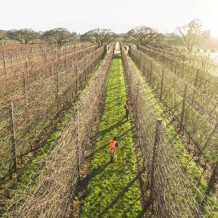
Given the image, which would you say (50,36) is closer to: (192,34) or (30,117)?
(192,34)

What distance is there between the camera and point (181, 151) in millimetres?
8688

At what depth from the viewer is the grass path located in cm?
603

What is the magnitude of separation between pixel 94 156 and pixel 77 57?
2224 cm

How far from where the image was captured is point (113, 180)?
709 centimetres

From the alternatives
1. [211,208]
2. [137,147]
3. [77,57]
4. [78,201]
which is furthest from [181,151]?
[77,57]

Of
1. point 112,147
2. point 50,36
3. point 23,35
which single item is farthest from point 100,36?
point 112,147

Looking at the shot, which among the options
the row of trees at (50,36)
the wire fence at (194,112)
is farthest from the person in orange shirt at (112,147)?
the row of trees at (50,36)

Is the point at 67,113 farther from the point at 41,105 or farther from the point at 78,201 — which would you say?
the point at 78,201

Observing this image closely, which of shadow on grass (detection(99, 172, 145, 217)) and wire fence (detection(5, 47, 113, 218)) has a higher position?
wire fence (detection(5, 47, 113, 218))

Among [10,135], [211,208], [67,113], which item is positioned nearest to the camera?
[211,208]

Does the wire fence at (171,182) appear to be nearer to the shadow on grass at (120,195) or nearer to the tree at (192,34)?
the shadow on grass at (120,195)

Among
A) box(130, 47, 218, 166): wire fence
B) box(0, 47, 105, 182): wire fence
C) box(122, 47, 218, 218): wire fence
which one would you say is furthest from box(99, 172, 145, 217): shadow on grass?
box(0, 47, 105, 182): wire fence

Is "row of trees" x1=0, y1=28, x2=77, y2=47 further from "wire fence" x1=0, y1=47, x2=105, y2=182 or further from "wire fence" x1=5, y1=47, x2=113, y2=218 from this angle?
"wire fence" x1=5, y1=47, x2=113, y2=218

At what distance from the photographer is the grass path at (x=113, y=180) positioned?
19.8 feet
